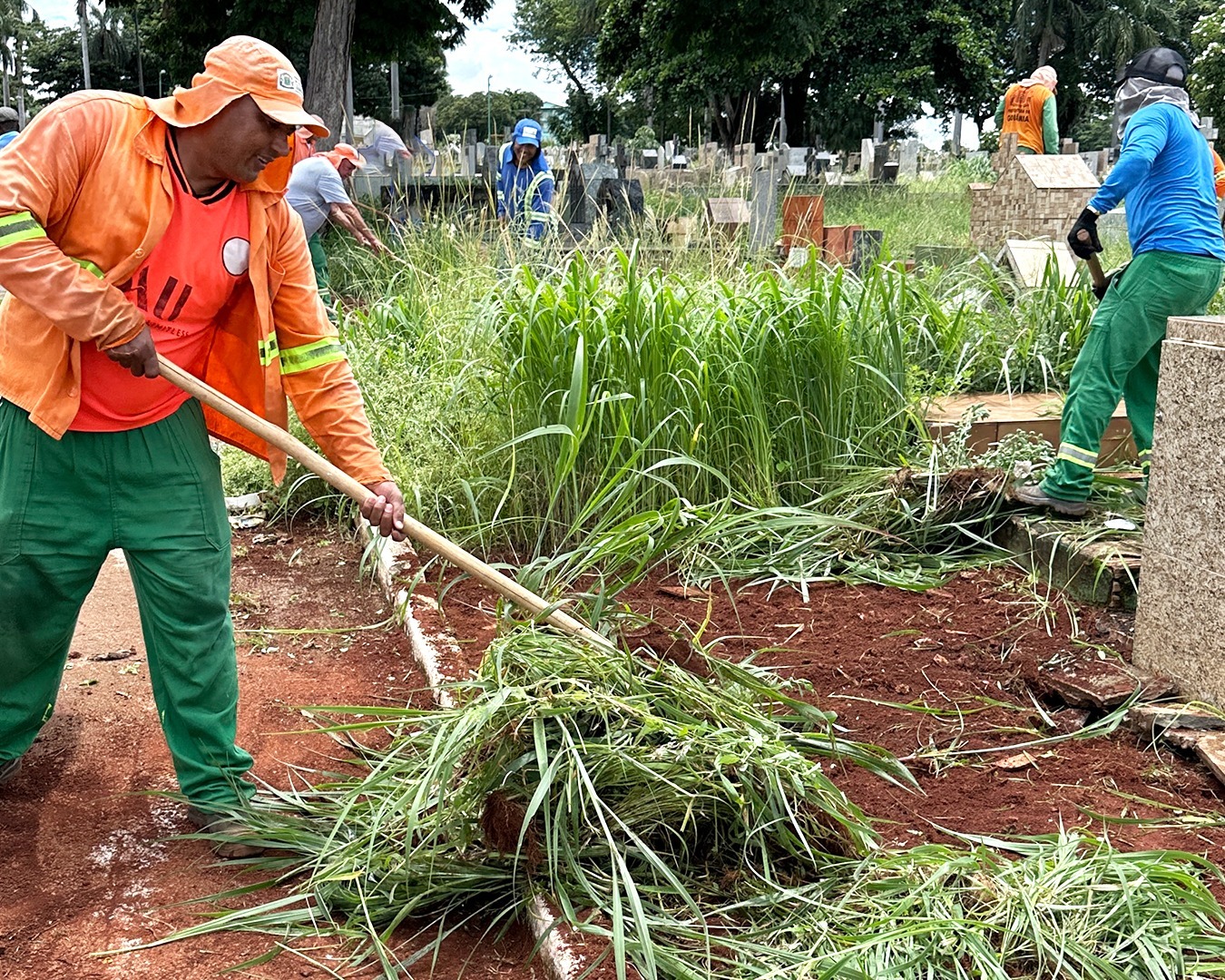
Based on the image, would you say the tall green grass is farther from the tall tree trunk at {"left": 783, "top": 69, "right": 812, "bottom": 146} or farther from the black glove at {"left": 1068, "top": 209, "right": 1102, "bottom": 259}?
the tall tree trunk at {"left": 783, "top": 69, "right": 812, "bottom": 146}

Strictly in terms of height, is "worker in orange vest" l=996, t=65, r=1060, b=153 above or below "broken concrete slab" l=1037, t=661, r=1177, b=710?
above

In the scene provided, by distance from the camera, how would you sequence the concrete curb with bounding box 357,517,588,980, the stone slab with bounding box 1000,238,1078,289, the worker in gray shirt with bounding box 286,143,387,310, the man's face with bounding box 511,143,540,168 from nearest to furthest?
the concrete curb with bounding box 357,517,588,980 < the stone slab with bounding box 1000,238,1078,289 < the worker in gray shirt with bounding box 286,143,387,310 < the man's face with bounding box 511,143,540,168

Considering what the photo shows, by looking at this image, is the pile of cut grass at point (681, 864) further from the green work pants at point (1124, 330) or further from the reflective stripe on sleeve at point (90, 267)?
the green work pants at point (1124, 330)

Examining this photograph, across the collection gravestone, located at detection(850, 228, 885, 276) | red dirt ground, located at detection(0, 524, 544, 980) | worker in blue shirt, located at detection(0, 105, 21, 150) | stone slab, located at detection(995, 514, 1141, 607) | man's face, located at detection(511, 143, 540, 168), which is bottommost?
red dirt ground, located at detection(0, 524, 544, 980)

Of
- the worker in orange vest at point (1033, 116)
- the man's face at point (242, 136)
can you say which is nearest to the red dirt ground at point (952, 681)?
the man's face at point (242, 136)

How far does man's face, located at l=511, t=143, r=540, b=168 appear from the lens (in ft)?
31.8

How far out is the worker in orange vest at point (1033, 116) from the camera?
12391mm

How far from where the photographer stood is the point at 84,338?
2721 millimetres

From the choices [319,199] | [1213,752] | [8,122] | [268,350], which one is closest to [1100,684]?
[1213,752]

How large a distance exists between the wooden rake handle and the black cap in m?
3.74

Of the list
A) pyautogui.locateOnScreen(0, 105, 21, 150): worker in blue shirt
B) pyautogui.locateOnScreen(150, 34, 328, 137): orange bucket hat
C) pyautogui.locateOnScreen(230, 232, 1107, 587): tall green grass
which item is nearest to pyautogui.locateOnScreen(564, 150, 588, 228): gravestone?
pyautogui.locateOnScreen(230, 232, 1107, 587): tall green grass

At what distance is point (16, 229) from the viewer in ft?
8.72

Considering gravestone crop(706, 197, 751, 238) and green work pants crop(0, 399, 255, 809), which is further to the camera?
gravestone crop(706, 197, 751, 238)

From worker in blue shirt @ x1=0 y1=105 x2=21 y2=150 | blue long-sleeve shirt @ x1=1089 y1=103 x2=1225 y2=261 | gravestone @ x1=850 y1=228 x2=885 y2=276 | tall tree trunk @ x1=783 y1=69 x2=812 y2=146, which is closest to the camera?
blue long-sleeve shirt @ x1=1089 y1=103 x2=1225 y2=261
